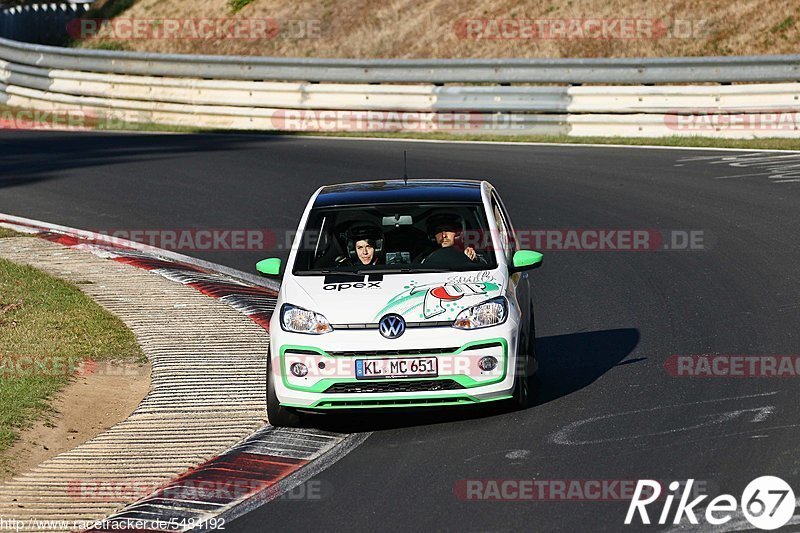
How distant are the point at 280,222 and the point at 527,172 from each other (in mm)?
4589

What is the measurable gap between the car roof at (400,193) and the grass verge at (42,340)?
211 centimetres

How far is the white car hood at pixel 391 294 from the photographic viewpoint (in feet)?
27.8

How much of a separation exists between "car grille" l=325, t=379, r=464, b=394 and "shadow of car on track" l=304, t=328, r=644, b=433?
1.23 ft

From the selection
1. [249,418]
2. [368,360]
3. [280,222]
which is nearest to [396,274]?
[368,360]

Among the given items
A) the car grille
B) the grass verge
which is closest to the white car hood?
the car grille

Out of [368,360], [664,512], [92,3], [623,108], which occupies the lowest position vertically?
[664,512]

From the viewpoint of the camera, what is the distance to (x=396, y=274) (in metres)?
8.97

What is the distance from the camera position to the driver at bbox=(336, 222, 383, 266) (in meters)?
9.55

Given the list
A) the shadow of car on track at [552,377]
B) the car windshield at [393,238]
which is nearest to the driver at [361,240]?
the car windshield at [393,238]

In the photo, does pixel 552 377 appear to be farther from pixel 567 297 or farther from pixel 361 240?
pixel 567 297

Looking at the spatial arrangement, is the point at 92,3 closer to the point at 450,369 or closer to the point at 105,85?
the point at 105,85

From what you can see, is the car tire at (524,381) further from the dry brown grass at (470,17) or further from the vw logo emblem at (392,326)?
the dry brown grass at (470,17)

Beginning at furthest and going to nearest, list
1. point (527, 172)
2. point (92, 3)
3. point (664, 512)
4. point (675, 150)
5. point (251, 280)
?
1. point (92, 3)
2. point (675, 150)
3. point (527, 172)
4. point (251, 280)
5. point (664, 512)

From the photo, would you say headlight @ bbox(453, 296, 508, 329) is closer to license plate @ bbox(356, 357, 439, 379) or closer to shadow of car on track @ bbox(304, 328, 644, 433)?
license plate @ bbox(356, 357, 439, 379)
